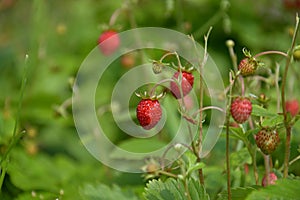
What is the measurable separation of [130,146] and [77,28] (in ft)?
6.95

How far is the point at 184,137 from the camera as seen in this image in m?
2.14

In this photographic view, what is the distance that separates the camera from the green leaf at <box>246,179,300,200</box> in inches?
52.5

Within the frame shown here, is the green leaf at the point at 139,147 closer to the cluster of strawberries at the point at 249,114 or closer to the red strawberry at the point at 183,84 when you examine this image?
the red strawberry at the point at 183,84

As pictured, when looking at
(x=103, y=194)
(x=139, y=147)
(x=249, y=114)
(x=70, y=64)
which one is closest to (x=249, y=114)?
(x=249, y=114)

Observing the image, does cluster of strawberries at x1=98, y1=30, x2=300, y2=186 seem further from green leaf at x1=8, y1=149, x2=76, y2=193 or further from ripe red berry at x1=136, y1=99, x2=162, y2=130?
green leaf at x1=8, y1=149, x2=76, y2=193

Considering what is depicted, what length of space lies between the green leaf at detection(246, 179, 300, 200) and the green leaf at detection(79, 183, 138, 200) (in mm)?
566

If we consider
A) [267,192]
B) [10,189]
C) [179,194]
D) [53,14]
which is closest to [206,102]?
[10,189]

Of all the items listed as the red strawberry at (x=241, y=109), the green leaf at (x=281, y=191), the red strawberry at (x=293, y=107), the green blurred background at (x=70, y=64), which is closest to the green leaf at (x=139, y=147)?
the green blurred background at (x=70, y=64)

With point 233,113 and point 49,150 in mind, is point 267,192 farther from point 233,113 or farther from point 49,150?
point 49,150

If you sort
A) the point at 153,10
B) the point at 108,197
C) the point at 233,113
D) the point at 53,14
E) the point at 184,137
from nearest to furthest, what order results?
the point at 233,113 → the point at 108,197 → the point at 184,137 → the point at 153,10 → the point at 53,14

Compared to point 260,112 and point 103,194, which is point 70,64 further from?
point 260,112

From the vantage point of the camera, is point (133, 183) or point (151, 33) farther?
point (151, 33)

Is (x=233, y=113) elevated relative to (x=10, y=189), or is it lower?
elevated

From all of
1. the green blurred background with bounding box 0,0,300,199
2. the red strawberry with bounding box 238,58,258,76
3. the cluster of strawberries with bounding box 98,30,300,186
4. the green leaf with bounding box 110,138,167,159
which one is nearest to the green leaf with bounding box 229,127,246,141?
the cluster of strawberries with bounding box 98,30,300,186
